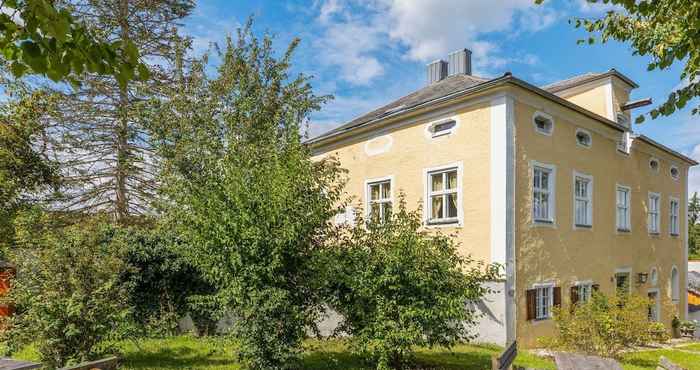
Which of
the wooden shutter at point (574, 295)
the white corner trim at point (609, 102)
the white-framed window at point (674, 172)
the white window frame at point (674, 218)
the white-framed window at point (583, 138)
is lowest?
the wooden shutter at point (574, 295)

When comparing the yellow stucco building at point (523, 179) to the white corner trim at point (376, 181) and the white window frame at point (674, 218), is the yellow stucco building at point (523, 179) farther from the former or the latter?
the white window frame at point (674, 218)

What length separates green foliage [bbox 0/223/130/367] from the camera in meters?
7.39

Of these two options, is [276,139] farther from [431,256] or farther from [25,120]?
[25,120]

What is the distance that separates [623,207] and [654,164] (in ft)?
12.2

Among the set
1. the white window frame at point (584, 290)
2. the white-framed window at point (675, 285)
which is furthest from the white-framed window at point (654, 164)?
the white window frame at point (584, 290)

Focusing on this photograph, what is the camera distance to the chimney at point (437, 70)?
752 inches

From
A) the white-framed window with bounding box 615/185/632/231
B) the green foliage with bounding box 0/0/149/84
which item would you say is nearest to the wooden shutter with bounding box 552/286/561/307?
the white-framed window with bounding box 615/185/632/231

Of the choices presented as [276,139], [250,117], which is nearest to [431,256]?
[276,139]

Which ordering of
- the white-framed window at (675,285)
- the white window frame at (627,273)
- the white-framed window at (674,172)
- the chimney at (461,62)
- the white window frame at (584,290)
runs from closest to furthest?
the white window frame at (584,290) → the white window frame at (627,273) → the chimney at (461,62) → the white-framed window at (675,285) → the white-framed window at (674,172)

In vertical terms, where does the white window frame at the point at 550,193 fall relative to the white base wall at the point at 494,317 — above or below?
above

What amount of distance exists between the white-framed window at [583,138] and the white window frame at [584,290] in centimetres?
419

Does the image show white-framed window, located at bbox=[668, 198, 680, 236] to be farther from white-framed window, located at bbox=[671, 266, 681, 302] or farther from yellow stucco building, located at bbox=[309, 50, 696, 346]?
yellow stucco building, located at bbox=[309, 50, 696, 346]

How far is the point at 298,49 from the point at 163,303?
9.48 metres

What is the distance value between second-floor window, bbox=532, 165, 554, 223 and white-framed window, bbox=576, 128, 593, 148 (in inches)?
78.9
